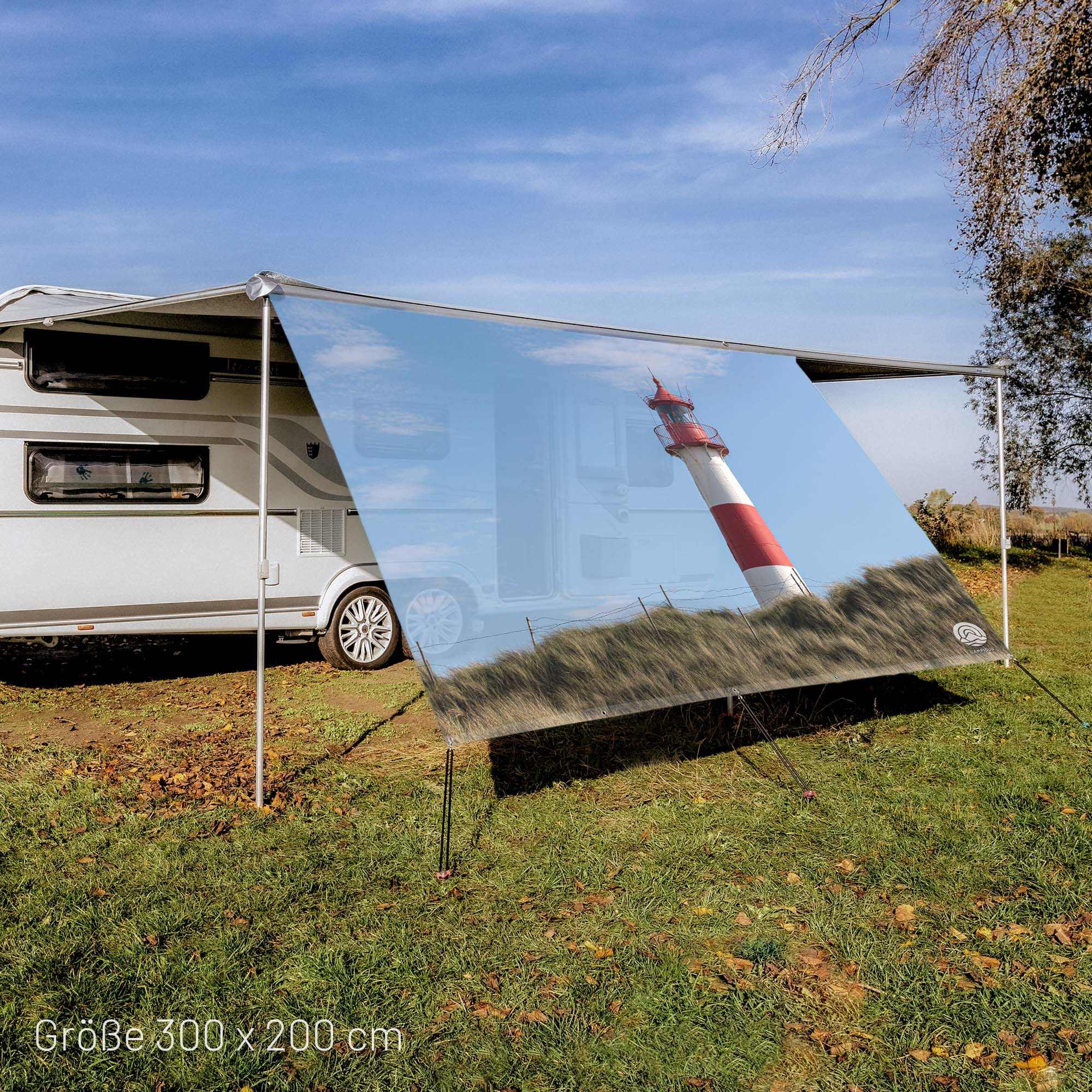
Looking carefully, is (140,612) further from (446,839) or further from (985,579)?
(985,579)

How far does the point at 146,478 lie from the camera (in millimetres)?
7625

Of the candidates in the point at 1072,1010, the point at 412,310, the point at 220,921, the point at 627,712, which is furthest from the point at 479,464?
the point at 1072,1010

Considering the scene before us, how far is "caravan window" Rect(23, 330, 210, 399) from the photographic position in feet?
23.6

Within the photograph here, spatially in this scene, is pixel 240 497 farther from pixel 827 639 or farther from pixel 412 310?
pixel 827 639

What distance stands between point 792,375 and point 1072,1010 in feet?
15.0

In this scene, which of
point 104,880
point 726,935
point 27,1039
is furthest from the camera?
point 104,880

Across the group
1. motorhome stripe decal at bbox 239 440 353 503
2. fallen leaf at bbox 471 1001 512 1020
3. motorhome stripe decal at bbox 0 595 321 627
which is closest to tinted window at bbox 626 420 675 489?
fallen leaf at bbox 471 1001 512 1020

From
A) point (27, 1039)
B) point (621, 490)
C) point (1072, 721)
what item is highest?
point (621, 490)

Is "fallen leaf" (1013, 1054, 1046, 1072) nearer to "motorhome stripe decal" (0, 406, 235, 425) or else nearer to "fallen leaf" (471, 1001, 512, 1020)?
"fallen leaf" (471, 1001, 512, 1020)

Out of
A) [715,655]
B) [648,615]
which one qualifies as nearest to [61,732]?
[648,615]

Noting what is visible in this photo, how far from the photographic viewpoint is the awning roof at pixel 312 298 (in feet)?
16.3

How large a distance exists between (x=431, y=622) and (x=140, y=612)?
14.0 feet

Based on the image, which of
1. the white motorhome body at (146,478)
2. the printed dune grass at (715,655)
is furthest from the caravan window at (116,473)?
the printed dune grass at (715,655)

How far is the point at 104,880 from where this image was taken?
4.31m
